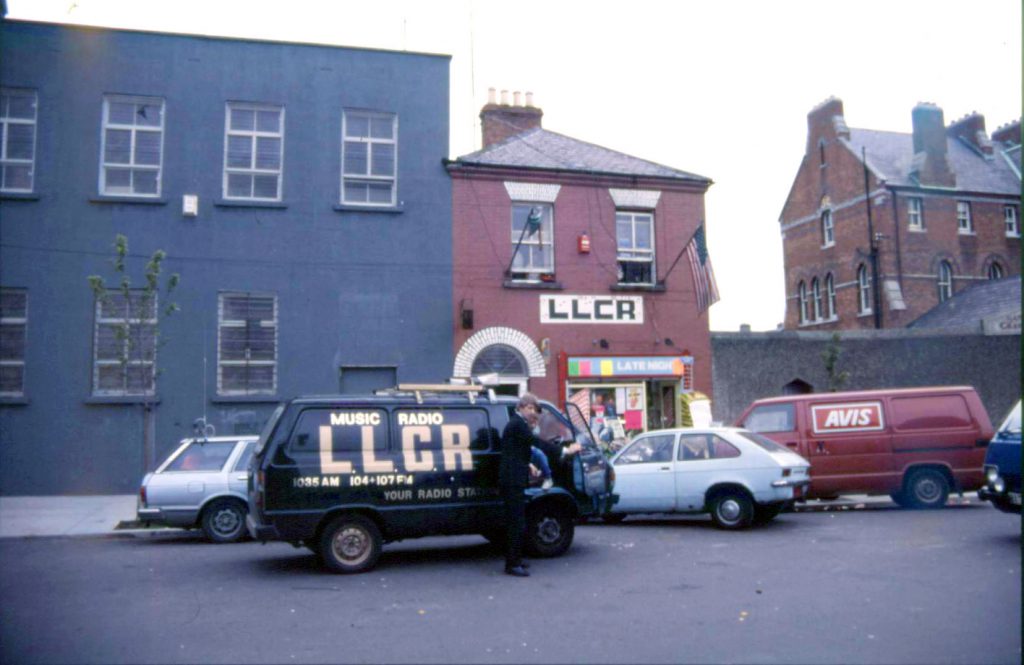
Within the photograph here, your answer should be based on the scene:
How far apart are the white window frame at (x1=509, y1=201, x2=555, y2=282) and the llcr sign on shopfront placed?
0.66 meters

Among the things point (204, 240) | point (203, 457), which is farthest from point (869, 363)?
point (203, 457)

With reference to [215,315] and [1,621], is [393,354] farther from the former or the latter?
[1,621]

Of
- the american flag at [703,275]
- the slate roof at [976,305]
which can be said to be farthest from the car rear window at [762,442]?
the slate roof at [976,305]

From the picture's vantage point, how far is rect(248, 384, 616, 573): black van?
8.51 metres

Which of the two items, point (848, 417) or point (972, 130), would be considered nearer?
point (848, 417)

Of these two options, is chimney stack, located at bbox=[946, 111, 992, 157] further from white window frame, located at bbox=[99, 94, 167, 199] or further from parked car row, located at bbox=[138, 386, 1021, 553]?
white window frame, located at bbox=[99, 94, 167, 199]

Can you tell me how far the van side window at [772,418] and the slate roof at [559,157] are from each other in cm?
765

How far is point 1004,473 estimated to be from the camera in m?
9.70

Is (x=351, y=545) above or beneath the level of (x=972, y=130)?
beneath

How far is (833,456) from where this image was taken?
13.8m

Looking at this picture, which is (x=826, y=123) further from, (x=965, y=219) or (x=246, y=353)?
(x=246, y=353)

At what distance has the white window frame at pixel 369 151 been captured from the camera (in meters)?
18.4

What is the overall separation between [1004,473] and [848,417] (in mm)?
4158

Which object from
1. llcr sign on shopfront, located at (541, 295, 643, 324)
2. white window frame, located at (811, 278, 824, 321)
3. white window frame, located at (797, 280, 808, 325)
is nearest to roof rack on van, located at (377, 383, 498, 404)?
llcr sign on shopfront, located at (541, 295, 643, 324)
